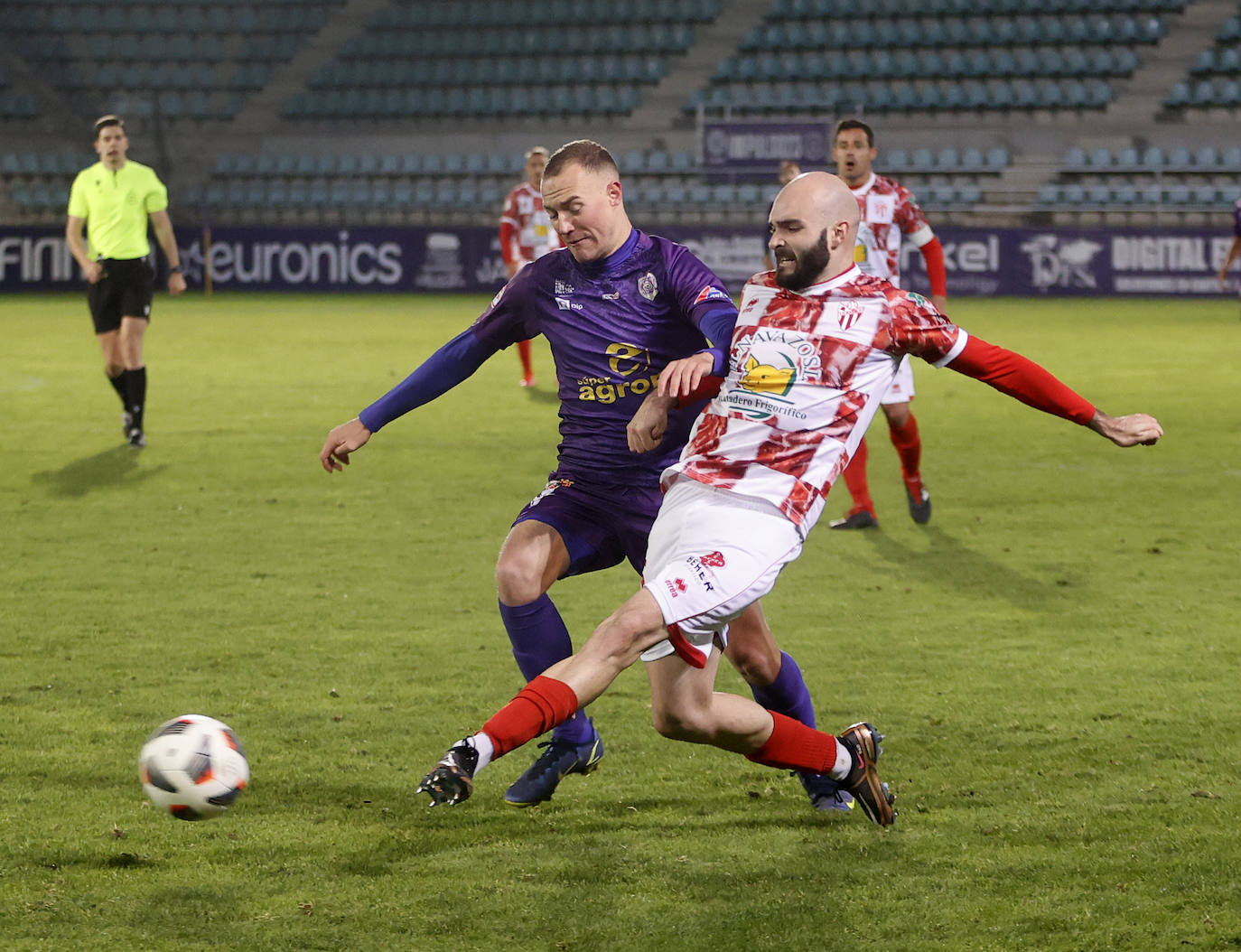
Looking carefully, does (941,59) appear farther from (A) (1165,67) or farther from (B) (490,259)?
(B) (490,259)

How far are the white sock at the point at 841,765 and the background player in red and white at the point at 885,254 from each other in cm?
378

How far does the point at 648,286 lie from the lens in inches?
164

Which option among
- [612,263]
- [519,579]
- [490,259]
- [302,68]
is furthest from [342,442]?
[302,68]

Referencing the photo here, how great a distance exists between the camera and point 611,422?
4.25m

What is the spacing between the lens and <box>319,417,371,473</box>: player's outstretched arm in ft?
13.3

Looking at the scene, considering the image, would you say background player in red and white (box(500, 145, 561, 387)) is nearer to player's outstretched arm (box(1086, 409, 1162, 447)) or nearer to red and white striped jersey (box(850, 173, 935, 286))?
red and white striped jersey (box(850, 173, 935, 286))

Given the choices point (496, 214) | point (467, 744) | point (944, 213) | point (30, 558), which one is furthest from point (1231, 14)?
point (467, 744)

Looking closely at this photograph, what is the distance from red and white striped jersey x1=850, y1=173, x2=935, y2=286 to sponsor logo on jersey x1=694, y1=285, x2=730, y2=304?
14.4 feet

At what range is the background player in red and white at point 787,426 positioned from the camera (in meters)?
3.53

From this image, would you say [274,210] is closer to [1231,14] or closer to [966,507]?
[1231,14]

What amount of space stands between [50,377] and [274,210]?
52.2 ft

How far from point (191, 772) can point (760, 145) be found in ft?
79.0

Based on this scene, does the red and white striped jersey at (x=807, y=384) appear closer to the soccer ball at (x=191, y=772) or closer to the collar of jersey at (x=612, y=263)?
the collar of jersey at (x=612, y=263)

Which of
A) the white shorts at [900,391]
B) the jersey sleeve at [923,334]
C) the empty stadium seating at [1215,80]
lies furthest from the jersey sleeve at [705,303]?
the empty stadium seating at [1215,80]
